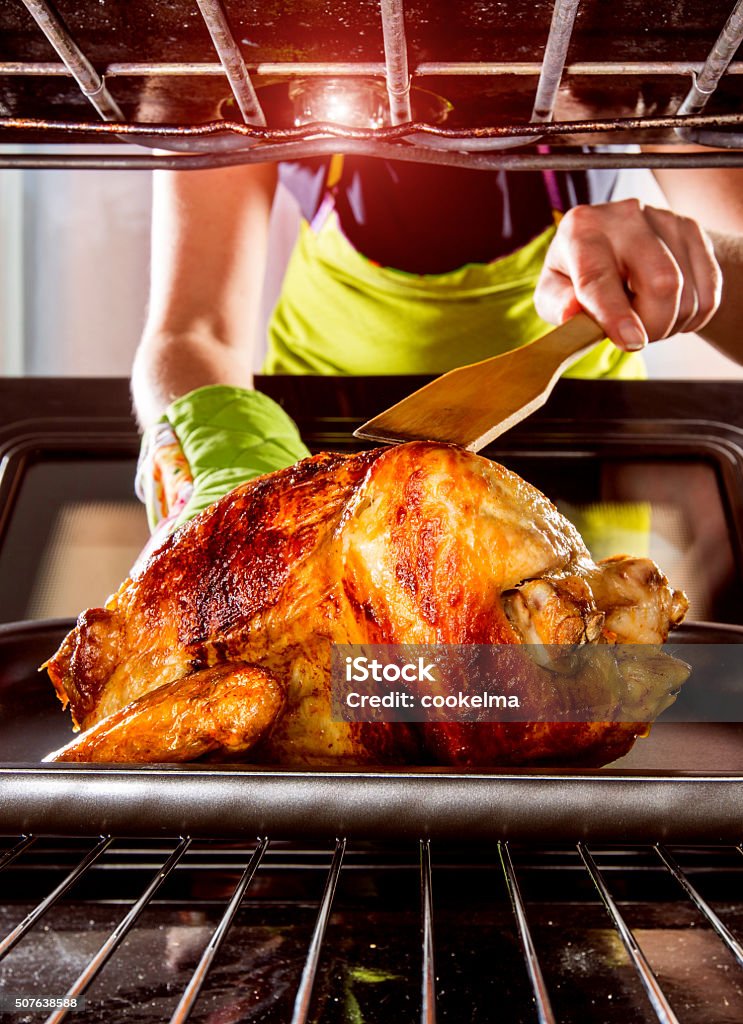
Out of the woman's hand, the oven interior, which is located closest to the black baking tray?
the oven interior

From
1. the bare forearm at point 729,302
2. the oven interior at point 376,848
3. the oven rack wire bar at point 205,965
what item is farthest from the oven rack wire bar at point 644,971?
the bare forearm at point 729,302

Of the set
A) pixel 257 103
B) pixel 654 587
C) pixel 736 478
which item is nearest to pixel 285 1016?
pixel 654 587

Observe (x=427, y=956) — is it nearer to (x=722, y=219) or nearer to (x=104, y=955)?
(x=104, y=955)

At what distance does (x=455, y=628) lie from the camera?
742mm

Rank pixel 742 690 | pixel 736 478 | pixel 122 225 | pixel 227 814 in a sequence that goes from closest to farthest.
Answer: pixel 227 814 < pixel 742 690 < pixel 736 478 < pixel 122 225

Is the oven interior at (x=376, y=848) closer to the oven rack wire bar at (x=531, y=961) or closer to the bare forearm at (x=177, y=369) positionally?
the oven rack wire bar at (x=531, y=961)

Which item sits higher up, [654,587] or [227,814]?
[654,587]

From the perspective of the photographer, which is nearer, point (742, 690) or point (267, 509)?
point (267, 509)

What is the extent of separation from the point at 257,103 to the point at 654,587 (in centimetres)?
52

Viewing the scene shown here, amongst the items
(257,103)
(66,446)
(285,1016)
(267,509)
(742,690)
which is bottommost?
(285,1016)

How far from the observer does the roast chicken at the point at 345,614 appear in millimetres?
749

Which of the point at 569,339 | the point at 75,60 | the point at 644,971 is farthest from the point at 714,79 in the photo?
the point at 644,971

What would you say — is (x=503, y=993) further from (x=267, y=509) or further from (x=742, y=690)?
(x=742, y=690)

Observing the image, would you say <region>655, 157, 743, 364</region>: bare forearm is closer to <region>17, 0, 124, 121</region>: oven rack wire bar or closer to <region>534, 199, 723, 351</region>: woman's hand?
<region>534, 199, 723, 351</region>: woman's hand
